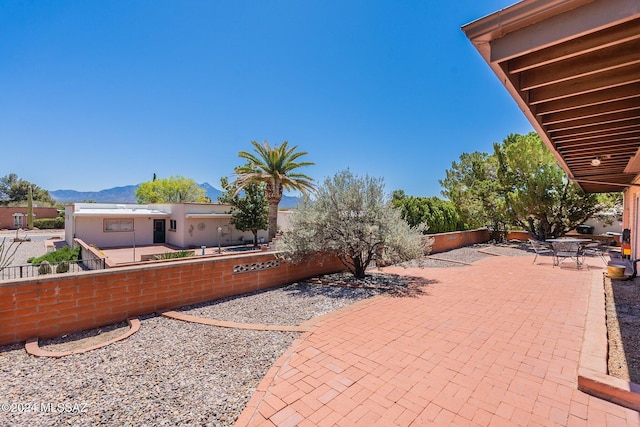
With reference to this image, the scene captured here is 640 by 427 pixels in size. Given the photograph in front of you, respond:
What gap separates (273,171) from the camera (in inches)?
776

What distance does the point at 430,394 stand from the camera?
124 inches

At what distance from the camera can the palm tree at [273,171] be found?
63.9 feet

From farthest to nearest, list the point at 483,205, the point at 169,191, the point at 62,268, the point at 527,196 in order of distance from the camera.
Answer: the point at 169,191, the point at 483,205, the point at 527,196, the point at 62,268

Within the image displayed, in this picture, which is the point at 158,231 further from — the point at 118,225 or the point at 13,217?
the point at 13,217

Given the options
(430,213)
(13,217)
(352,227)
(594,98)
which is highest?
(594,98)

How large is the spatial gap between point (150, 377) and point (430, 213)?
18.3 m

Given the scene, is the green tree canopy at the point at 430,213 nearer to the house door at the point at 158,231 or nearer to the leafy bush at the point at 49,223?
the house door at the point at 158,231

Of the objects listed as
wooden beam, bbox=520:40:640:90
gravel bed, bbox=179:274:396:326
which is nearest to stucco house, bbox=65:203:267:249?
gravel bed, bbox=179:274:396:326

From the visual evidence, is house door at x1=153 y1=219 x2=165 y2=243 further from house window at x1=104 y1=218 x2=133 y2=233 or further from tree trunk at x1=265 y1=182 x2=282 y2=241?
tree trunk at x1=265 y1=182 x2=282 y2=241

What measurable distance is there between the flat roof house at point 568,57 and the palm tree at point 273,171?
52.4ft

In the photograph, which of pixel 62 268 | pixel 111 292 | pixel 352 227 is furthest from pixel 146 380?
pixel 62 268

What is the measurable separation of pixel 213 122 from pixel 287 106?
10.9 meters

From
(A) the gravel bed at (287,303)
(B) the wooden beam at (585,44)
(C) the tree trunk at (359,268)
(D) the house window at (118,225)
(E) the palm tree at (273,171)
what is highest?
(E) the palm tree at (273,171)

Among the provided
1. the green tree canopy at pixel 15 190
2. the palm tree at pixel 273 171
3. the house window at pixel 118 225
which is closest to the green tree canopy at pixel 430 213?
the palm tree at pixel 273 171
